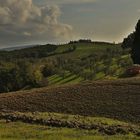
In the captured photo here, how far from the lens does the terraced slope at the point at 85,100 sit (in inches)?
1505

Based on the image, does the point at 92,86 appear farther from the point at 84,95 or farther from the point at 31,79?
the point at 31,79

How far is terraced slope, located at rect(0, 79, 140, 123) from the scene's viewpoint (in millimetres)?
38219

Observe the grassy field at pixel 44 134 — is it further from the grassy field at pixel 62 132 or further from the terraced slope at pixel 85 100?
the terraced slope at pixel 85 100

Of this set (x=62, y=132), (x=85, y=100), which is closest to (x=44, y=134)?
(x=62, y=132)

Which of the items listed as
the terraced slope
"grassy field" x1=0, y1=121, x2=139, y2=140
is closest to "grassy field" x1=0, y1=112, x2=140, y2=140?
"grassy field" x1=0, y1=121, x2=139, y2=140

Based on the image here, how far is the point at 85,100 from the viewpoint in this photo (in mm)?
41156

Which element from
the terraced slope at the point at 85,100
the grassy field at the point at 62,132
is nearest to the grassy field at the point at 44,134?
the grassy field at the point at 62,132

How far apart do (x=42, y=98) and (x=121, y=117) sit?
334 inches

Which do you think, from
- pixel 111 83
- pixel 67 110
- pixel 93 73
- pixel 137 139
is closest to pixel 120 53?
pixel 93 73

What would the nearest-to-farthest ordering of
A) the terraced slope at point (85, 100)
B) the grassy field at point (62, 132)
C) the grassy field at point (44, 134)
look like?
1. the grassy field at point (44, 134)
2. the grassy field at point (62, 132)
3. the terraced slope at point (85, 100)

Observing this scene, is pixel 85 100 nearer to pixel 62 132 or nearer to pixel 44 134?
pixel 62 132

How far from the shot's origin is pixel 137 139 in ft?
78.4

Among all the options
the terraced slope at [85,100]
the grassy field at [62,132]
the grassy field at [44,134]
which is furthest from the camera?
the terraced slope at [85,100]

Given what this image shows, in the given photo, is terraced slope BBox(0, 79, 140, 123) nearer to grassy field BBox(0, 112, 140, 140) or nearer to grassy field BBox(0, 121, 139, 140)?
grassy field BBox(0, 112, 140, 140)
